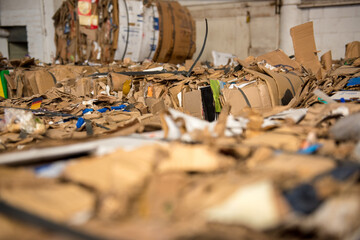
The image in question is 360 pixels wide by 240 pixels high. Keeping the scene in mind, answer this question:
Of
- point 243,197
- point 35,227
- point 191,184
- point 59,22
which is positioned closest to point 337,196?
point 243,197

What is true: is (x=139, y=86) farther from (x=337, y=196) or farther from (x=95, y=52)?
(x=337, y=196)

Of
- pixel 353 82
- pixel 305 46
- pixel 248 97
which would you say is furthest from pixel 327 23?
pixel 248 97

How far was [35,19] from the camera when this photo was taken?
34.5ft

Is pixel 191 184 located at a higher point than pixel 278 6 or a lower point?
lower

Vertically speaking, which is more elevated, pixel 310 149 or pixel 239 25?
pixel 239 25

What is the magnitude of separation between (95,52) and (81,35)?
425 millimetres

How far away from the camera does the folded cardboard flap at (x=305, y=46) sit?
5.00 m

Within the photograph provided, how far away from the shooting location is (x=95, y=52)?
6.45 m

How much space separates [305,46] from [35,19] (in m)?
8.76

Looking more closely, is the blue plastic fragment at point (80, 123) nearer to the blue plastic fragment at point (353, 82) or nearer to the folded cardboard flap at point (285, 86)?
the folded cardboard flap at point (285, 86)

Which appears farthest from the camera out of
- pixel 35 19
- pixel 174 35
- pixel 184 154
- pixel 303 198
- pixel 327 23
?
pixel 35 19

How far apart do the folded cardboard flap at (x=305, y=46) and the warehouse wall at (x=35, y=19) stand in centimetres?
795

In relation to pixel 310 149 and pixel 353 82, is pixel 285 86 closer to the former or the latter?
pixel 353 82

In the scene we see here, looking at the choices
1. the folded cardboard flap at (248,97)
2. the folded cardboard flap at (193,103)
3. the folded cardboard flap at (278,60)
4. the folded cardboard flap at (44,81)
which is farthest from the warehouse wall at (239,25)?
the folded cardboard flap at (193,103)
